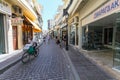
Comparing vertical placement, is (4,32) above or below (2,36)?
above

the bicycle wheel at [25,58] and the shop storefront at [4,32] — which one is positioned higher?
the shop storefront at [4,32]

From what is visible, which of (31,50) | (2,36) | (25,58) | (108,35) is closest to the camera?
(25,58)

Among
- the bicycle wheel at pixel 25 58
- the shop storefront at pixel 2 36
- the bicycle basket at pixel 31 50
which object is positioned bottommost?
the bicycle wheel at pixel 25 58

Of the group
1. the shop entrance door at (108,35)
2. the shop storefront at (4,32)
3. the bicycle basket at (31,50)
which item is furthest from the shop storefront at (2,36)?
the shop entrance door at (108,35)

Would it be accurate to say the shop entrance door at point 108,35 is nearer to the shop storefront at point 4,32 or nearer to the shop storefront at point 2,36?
the shop storefront at point 4,32

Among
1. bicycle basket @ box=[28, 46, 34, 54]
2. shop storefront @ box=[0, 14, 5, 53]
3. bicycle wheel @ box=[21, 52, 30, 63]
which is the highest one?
shop storefront @ box=[0, 14, 5, 53]

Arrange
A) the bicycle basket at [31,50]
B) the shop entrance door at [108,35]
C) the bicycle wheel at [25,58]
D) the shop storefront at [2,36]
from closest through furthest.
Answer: the bicycle wheel at [25,58], the bicycle basket at [31,50], the shop storefront at [2,36], the shop entrance door at [108,35]

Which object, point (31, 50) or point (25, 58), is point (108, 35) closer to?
point (31, 50)

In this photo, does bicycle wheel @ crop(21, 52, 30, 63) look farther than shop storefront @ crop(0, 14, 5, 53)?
No

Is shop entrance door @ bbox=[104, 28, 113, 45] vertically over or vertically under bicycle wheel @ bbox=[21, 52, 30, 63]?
over

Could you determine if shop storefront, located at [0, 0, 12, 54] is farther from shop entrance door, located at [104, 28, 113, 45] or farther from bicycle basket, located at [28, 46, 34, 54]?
shop entrance door, located at [104, 28, 113, 45]

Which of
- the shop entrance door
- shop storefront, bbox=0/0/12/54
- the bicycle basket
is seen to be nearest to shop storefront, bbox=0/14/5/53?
shop storefront, bbox=0/0/12/54

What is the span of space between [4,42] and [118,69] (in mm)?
8925

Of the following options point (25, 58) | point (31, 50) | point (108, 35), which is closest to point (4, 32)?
point (31, 50)
